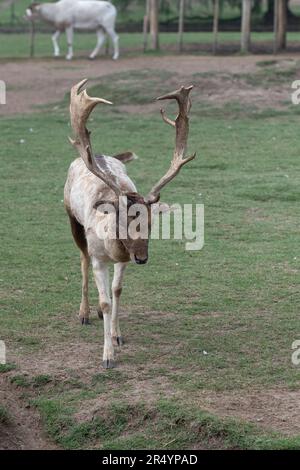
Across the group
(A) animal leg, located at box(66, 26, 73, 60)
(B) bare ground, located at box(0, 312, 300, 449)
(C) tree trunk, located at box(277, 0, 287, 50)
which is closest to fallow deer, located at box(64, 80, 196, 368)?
(B) bare ground, located at box(0, 312, 300, 449)

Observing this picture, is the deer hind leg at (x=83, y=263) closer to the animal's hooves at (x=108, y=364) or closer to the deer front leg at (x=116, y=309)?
the deer front leg at (x=116, y=309)

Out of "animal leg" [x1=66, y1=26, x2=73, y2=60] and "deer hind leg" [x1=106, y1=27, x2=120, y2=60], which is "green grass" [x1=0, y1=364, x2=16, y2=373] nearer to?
"deer hind leg" [x1=106, y1=27, x2=120, y2=60]

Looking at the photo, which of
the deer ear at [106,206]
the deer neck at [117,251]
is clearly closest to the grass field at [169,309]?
the deer neck at [117,251]

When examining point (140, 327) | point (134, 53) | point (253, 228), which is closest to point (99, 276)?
point (140, 327)

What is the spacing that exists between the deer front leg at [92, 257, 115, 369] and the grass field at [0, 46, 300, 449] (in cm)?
12

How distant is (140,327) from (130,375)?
3.39ft

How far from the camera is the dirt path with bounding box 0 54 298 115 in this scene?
20266 millimetres

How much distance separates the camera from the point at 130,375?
7.67 meters

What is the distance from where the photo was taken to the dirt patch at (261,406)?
6816 mm

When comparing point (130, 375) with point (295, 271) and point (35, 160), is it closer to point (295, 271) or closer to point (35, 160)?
point (295, 271)

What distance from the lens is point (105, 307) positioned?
8039 millimetres

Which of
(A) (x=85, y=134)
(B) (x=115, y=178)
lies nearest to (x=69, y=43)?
(A) (x=85, y=134)

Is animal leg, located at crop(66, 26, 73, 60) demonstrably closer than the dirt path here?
No

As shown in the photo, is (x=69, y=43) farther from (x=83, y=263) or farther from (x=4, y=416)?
(x=4, y=416)
